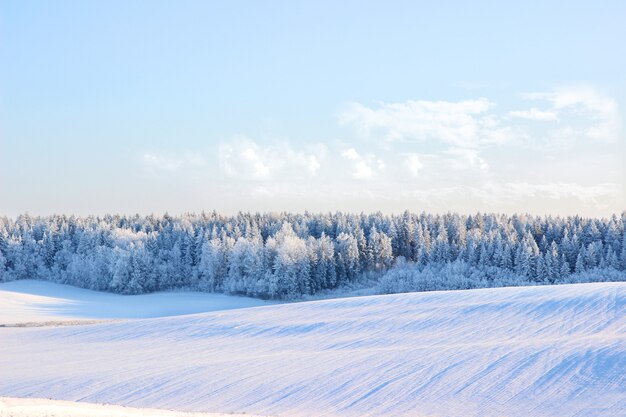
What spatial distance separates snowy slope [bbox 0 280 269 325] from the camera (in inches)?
2223

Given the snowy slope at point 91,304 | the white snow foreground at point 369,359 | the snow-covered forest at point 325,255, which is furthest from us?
the snow-covered forest at point 325,255

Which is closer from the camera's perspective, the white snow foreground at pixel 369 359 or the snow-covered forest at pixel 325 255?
the white snow foreground at pixel 369 359

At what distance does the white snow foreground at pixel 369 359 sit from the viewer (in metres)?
20.5

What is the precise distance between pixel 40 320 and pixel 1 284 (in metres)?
34.4

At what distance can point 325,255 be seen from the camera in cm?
7519

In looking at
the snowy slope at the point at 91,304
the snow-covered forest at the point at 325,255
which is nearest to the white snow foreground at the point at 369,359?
the snowy slope at the point at 91,304

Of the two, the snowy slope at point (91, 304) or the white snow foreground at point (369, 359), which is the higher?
the white snow foreground at point (369, 359)

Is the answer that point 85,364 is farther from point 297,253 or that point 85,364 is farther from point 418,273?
point 418,273

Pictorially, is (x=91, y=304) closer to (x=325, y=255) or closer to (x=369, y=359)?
(x=325, y=255)

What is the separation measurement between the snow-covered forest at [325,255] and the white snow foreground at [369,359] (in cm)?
3595

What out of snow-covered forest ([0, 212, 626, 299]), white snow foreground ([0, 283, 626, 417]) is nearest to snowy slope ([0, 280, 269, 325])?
snow-covered forest ([0, 212, 626, 299])

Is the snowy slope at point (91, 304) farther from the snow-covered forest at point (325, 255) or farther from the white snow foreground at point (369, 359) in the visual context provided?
the white snow foreground at point (369, 359)

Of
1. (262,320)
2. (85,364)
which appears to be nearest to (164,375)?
(85,364)

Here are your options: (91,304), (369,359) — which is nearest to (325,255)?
(91,304)
